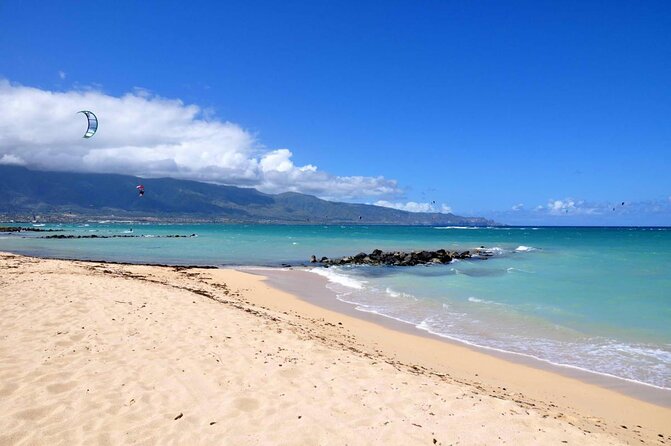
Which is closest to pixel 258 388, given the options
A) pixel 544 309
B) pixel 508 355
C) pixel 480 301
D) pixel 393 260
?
pixel 508 355

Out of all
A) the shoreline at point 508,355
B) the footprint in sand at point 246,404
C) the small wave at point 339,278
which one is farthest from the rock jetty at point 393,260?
the footprint in sand at point 246,404

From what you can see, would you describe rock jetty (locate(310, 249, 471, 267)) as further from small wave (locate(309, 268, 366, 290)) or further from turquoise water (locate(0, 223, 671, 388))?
turquoise water (locate(0, 223, 671, 388))

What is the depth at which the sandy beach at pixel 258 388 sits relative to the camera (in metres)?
4.94

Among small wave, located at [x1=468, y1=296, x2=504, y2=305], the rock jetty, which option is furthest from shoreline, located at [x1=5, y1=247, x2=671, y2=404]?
the rock jetty

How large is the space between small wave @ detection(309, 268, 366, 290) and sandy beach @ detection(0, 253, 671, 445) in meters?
10.9

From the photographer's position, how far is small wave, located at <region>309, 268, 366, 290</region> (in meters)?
21.9

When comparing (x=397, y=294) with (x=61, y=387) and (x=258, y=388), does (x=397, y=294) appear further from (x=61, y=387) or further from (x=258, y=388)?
(x=61, y=387)

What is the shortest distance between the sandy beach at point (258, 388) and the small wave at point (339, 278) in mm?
10907

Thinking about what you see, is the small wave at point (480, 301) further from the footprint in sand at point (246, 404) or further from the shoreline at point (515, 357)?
the footprint in sand at point (246, 404)

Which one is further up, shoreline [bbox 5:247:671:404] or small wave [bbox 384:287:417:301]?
small wave [bbox 384:287:417:301]

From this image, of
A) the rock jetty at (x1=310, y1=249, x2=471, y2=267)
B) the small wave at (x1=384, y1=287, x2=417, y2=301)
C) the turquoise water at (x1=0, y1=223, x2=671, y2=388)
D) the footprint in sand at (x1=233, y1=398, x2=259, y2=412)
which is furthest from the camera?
the rock jetty at (x1=310, y1=249, x2=471, y2=267)

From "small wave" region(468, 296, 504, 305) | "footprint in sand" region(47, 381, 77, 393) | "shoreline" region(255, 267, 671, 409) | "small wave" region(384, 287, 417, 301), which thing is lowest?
"shoreline" region(255, 267, 671, 409)

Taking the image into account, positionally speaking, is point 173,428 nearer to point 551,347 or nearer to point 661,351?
point 551,347

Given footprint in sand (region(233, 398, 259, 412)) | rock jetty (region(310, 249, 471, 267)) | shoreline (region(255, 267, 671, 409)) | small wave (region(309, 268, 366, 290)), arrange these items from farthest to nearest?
rock jetty (region(310, 249, 471, 267)) → small wave (region(309, 268, 366, 290)) → shoreline (region(255, 267, 671, 409)) → footprint in sand (region(233, 398, 259, 412))
